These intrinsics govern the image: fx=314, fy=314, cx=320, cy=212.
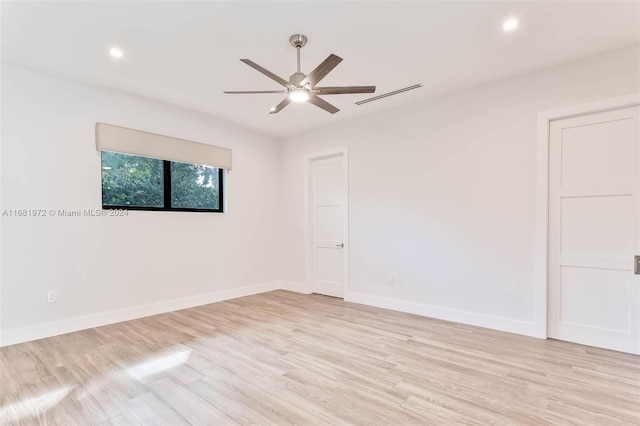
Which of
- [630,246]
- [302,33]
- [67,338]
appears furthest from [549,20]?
[67,338]

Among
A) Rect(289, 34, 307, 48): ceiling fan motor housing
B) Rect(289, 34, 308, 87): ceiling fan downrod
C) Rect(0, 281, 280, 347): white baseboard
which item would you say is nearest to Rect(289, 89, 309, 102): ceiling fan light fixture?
Rect(289, 34, 308, 87): ceiling fan downrod

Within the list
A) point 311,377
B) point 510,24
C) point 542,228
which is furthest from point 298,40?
point 542,228

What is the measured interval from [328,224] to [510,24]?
3.51 metres

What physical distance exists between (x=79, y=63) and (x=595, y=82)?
16.3ft

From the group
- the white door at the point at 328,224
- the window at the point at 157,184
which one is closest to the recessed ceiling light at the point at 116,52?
the window at the point at 157,184

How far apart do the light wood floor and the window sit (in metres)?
1.53

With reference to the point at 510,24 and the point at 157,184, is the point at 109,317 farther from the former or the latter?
the point at 510,24

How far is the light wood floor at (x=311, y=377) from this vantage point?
195 cm

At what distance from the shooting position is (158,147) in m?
4.09

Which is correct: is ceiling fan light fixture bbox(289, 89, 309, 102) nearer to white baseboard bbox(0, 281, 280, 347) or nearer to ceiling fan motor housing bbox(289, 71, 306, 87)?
ceiling fan motor housing bbox(289, 71, 306, 87)

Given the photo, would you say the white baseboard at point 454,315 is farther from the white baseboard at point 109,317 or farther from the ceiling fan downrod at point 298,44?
the ceiling fan downrod at point 298,44

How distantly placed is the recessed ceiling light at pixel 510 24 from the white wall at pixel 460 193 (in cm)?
100

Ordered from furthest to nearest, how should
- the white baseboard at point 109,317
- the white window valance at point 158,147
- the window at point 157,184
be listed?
1. the window at point 157,184
2. the white window valance at point 158,147
3. the white baseboard at point 109,317

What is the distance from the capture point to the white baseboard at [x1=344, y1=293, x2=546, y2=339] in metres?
3.28
